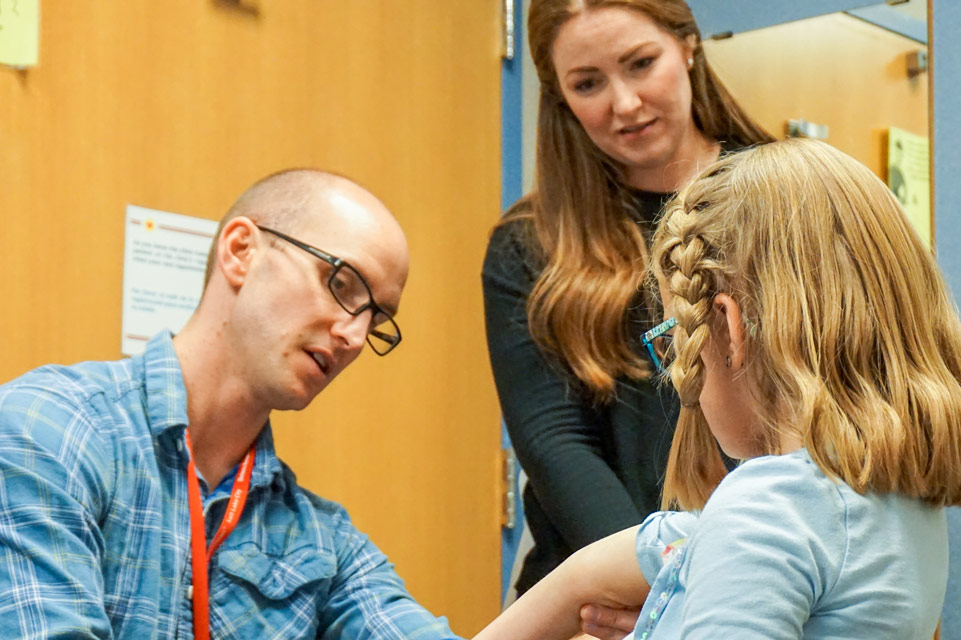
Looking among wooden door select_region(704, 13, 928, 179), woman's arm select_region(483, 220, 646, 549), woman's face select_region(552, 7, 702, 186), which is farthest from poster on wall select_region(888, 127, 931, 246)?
woman's arm select_region(483, 220, 646, 549)

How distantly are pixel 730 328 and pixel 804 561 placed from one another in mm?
201

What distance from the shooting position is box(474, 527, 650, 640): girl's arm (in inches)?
40.5

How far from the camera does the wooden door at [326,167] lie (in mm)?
1863

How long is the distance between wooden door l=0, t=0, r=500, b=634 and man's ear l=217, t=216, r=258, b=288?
44 cm

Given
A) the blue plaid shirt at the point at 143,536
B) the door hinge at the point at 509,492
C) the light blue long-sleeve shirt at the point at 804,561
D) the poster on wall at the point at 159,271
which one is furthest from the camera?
the door hinge at the point at 509,492

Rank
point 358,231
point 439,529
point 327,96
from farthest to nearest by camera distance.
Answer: point 439,529 < point 327,96 < point 358,231

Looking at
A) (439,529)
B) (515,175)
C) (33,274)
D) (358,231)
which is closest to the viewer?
(358,231)

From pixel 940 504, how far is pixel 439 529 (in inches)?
67.7

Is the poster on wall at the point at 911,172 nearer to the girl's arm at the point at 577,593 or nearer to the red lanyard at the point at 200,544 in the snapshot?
the girl's arm at the point at 577,593

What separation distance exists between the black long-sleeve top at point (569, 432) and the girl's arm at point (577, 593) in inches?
12.4

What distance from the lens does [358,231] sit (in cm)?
157

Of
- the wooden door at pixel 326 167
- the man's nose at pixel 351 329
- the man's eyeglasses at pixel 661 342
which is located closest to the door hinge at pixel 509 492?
the wooden door at pixel 326 167

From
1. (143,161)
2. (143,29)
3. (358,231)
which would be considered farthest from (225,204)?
(358,231)

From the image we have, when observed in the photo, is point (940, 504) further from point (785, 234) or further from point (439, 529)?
point (439, 529)
